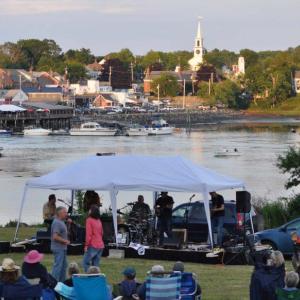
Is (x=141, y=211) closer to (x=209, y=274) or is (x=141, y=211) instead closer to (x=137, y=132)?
(x=209, y=274)

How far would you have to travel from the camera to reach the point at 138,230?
18375mm

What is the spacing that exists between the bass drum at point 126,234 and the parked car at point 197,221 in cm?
112

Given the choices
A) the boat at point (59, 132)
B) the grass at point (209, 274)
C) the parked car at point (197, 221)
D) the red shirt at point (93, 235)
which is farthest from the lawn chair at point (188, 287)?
the boat at point (59, 132)

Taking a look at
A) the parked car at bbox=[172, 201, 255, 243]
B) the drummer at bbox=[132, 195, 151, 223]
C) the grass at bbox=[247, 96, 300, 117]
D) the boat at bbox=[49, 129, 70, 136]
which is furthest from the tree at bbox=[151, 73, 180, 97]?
the drummer at bbox=[132, 195, 151, 223]

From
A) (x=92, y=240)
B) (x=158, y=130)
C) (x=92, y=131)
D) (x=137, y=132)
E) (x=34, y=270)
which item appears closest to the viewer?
(x=34, y=270)

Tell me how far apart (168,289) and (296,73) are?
176792mm

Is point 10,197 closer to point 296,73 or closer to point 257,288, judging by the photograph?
point 257,288

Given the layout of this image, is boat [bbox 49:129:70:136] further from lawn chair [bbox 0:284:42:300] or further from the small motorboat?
lawn chair [bbox 0:284:42:300]

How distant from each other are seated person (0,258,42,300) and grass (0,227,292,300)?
326cm

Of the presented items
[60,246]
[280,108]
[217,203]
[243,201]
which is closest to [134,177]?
[217,203]

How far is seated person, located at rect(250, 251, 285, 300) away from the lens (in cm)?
1077

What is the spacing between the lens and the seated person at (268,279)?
10766 millimetres

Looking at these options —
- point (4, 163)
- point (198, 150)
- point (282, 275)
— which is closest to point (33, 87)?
point (198, 150)

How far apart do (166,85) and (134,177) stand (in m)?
166
